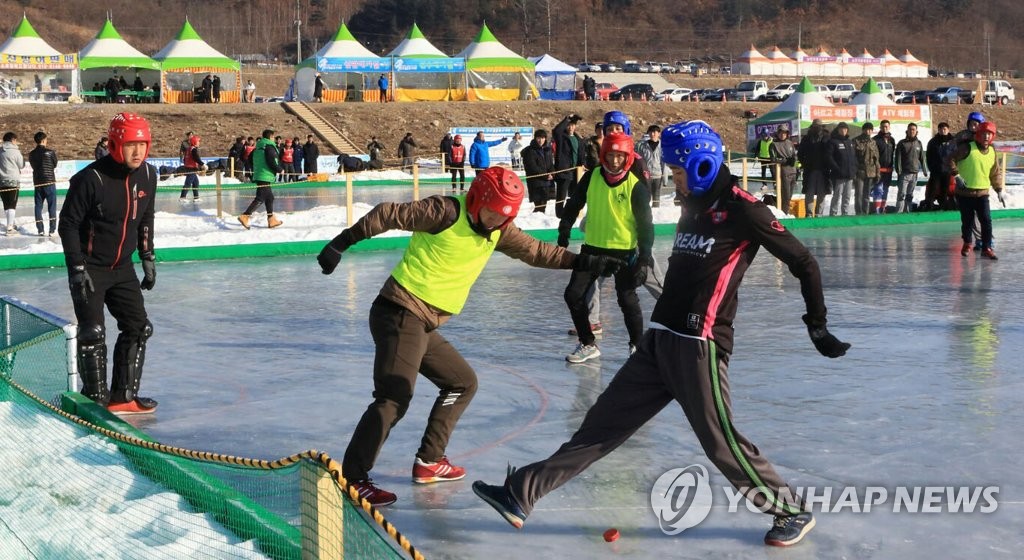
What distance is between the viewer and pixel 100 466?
5703mm

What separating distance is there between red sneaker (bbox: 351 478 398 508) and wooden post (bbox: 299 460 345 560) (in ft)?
5.24

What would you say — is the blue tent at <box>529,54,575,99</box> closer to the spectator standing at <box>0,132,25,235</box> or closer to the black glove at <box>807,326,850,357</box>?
the spectator standing at <box>0,132,25,235</box>

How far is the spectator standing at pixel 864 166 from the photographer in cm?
1952

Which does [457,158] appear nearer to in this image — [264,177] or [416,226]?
[264,177]

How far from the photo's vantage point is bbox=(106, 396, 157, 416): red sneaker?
7164 mm

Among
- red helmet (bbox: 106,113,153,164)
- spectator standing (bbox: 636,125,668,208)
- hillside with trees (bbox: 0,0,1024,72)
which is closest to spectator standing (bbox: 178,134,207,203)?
spectator standing (bbox: 636,125,668,208)

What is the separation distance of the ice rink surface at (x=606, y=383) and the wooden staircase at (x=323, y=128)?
3221 cm

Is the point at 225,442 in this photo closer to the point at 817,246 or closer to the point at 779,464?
the point at 779,464

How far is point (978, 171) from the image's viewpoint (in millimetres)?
13180

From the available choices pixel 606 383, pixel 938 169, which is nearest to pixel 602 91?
pixel 938 169

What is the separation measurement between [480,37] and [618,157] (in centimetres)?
4478

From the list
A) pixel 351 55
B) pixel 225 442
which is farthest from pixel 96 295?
pixel 351 55

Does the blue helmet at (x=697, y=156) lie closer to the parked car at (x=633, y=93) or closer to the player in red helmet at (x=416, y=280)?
the player in red helmet at (x=416, y=280)

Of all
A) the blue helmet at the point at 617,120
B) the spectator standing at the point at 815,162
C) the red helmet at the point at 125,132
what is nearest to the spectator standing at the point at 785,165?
the spectator standing at the point at 815,162
